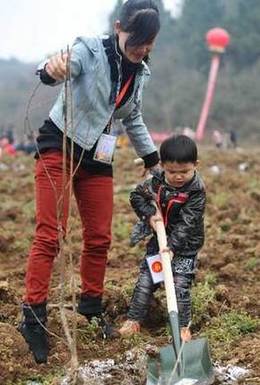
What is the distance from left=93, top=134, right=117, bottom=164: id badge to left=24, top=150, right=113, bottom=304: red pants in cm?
12

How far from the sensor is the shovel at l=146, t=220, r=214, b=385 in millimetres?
3047

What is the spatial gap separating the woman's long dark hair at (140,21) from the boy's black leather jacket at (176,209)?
80 centimetres

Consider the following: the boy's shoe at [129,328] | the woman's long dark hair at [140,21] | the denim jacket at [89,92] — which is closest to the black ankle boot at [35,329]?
the boy's shoe at [129,328]

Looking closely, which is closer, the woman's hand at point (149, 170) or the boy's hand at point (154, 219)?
the boy's hand at point (154, 219)

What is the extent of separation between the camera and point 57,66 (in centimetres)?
323

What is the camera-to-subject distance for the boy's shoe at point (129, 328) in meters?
3.79

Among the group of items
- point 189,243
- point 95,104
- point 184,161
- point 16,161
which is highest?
point 95,104

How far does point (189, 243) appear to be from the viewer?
387 cm

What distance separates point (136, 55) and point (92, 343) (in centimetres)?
146

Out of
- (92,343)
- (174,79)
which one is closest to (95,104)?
(92,343)

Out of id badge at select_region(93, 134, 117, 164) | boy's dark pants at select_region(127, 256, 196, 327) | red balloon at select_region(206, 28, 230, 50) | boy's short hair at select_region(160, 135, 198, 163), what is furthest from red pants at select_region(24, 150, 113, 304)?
red balloon at select_region(206, 28, 230, 50)

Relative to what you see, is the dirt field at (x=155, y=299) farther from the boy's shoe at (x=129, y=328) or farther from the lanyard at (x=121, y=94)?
the lanyard at (x=121, y=94)

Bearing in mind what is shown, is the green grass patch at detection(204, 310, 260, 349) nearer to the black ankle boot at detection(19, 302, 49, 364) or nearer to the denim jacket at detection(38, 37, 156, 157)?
the black ankle boot at detection(19, 302, 49, 364)

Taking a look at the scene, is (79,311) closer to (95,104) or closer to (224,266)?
(95,104)
